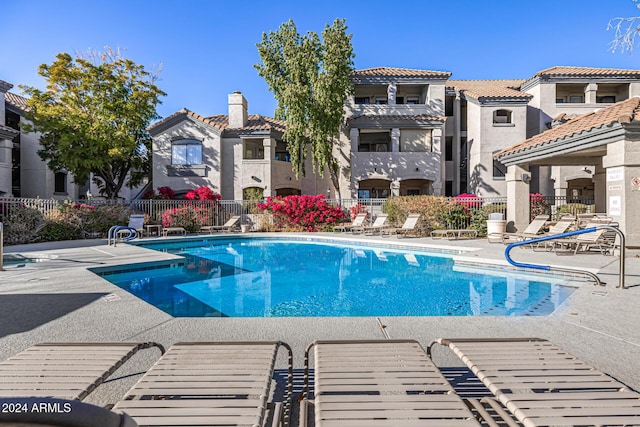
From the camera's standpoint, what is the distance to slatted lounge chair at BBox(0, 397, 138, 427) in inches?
26.9

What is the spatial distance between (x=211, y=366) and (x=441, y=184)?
23940mm

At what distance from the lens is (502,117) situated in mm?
25031

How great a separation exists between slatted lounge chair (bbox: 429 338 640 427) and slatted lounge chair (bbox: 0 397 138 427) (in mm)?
1856

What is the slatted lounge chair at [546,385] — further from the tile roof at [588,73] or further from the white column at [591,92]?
the white column at [591,92]

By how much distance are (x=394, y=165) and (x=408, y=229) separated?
9.35 m

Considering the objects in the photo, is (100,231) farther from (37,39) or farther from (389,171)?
(389,171)

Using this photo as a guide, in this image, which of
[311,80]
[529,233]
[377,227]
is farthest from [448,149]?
[529,233]

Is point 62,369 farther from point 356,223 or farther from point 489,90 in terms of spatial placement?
point 489,90

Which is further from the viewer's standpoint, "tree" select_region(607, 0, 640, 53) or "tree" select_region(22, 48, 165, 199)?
"tree" select_region(22, 48, 165, 199)

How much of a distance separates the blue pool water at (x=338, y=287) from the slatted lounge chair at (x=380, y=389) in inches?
150

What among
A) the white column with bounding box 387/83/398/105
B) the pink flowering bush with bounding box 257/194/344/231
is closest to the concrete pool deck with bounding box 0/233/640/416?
the pink flowering bush with bounding box 257/194/344/231

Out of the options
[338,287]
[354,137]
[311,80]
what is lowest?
[338,287]

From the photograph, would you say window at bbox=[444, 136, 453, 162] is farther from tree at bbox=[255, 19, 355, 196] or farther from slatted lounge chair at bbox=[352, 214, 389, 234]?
slatted lounge chair at bbox=[352, 214, 389, 234]

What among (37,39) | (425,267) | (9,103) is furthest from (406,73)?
(9,103)
